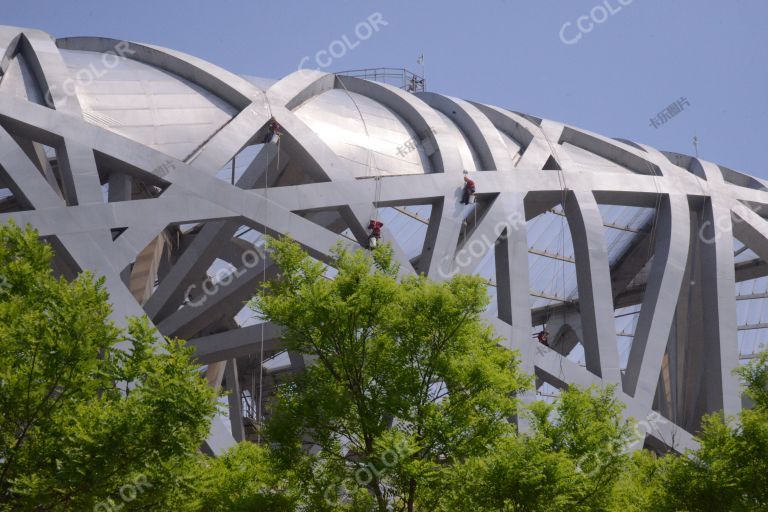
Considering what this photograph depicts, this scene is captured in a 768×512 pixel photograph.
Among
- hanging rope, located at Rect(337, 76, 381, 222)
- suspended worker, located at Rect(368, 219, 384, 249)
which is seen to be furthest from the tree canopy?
hanging rope, located at Rect(337, 76, 381, 222)

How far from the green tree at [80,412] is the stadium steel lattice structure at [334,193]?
22.9 feet

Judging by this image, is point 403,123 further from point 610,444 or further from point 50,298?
point 50,298

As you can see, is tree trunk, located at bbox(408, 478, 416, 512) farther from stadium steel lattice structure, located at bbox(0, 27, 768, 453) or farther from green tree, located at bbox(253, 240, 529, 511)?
stadium steel lattice structure, located at bbox(0, 27, 768, 453)

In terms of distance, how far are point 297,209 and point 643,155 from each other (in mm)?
15198

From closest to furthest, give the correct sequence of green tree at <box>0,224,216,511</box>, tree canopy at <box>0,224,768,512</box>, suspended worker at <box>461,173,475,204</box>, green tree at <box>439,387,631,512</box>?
green tree at <box>0,224,216,511</box>
tree canopy at <box>0,224,768,512</box>
green tree at <box>439,387,631,512</box>
suspended worker at <box>461,173,475,204</box>

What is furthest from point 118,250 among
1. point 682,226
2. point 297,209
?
point 682,226

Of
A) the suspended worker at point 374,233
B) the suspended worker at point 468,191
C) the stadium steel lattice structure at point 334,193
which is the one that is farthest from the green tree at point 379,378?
the suspended worker at point 468,191

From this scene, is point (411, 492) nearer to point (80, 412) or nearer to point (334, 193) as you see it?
point (80, 412)

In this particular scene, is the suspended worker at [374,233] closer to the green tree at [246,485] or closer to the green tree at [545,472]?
the green tree at [246,485]

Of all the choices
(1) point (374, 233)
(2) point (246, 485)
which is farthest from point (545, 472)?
(1) point (374, 233)

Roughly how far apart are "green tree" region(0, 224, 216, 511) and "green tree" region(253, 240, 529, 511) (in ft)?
11.3

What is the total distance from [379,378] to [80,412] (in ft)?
21.2

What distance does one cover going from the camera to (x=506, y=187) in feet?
107

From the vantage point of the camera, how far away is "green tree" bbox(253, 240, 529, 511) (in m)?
21.1
